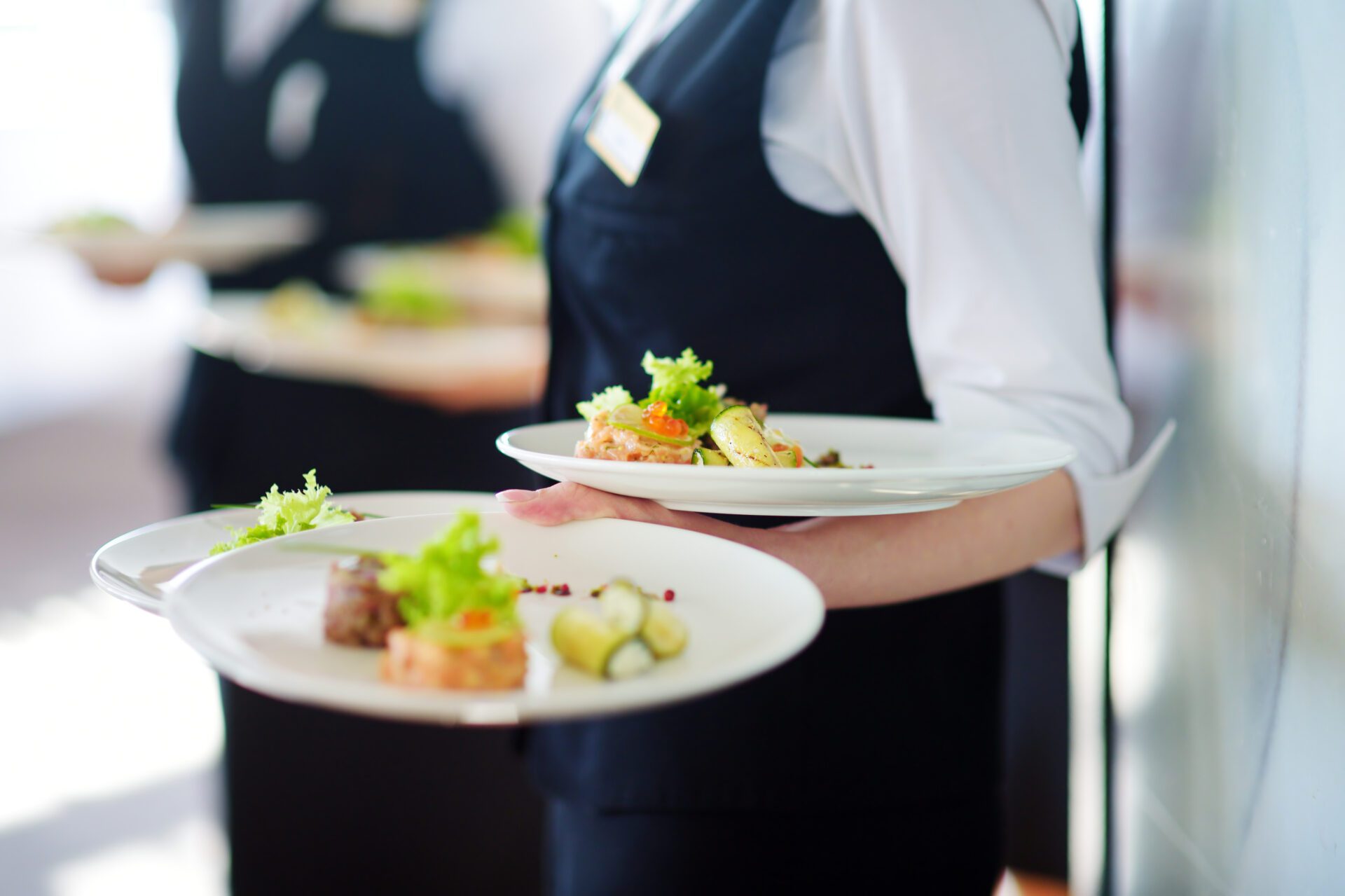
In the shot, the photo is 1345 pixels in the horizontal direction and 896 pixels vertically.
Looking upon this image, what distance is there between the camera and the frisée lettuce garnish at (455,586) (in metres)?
0.57

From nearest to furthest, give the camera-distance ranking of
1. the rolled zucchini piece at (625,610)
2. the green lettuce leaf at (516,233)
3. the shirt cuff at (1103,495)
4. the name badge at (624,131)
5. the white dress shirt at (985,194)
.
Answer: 1. the rolled zucchini piece at (625,610)
2. the white dress shirt at (985,194)
3. the shirt cuff at (1103,495)
4. the name badge at (624,131)
5. the green lettuce leaf at (516,233)

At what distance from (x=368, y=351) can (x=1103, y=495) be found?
1626 millimetres

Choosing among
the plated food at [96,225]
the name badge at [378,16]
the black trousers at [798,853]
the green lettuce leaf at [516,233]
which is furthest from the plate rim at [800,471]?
the green lettuce leaf at [516,233]

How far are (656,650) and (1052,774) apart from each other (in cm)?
143

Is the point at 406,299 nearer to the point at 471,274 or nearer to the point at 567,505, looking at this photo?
the point at 471,274

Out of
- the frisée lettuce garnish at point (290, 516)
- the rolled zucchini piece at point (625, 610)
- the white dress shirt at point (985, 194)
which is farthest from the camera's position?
the white dress shirt at point (985, 194)

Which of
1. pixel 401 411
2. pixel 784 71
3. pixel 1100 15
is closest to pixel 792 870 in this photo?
pixel 784 71

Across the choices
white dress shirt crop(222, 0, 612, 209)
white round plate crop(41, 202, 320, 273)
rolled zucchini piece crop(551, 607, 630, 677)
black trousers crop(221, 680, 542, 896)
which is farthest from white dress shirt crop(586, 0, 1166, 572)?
white round plate crop(41, 202, 320, 273)

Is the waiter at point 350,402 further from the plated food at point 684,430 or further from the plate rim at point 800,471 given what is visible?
the plate rim at point 800,471

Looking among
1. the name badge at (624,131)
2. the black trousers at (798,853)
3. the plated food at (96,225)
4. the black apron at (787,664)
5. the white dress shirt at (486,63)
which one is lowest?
the black trousers at (798,853)

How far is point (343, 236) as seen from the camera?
10.2 ft

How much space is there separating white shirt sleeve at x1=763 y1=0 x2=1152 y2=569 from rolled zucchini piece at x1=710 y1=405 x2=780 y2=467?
0.83 feet

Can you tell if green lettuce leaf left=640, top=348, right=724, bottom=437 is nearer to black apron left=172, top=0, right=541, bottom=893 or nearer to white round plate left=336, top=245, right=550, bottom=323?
black apron left=172, top=0, right=541, bottom=893

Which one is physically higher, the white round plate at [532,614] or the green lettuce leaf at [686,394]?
the green lettuce leaf at [686,394]
